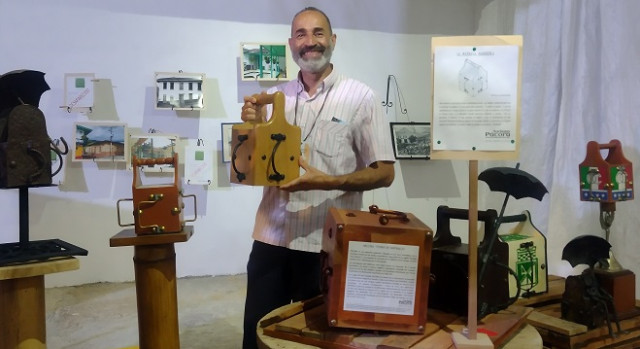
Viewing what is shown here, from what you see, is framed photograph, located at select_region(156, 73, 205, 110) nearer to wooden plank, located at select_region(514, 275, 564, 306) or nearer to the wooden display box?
wooden plank, located at select_region(514, 275, 564, 306)

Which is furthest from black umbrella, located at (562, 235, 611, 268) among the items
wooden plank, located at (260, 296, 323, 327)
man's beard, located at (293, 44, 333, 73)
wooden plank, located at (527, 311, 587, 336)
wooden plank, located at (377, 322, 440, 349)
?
man's beard, located at (293, 44, 333, 73)

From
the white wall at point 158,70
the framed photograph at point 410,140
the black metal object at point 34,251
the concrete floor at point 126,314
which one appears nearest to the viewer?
the black metal object at point 34,251

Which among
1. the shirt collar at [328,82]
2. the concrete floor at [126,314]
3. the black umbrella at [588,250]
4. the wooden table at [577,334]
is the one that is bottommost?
the concrete floor at [126,314]

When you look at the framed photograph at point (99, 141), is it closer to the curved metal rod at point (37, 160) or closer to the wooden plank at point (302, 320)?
the curved metal rod at point (37, 160)

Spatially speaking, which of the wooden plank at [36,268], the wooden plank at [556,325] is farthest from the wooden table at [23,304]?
the wooden plank at [556,325]

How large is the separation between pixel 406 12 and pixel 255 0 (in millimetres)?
1091

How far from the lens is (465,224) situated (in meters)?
3.63

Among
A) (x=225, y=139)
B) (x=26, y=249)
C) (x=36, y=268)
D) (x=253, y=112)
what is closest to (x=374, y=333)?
(x=253, y=112)

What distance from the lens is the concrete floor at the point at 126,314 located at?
2.33 metres

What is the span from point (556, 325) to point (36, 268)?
1542mm

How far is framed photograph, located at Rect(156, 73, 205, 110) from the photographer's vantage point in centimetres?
304

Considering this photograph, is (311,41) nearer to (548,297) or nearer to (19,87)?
(19,87)

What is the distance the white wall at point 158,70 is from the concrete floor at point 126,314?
0.14m

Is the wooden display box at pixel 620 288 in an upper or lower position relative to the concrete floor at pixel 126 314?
upper
